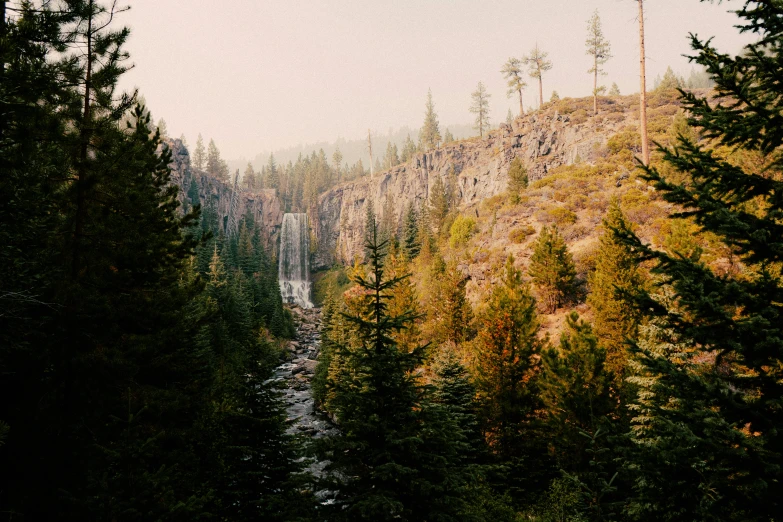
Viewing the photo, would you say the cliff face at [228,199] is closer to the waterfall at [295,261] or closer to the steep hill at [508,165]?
the waterfall at [295,261]

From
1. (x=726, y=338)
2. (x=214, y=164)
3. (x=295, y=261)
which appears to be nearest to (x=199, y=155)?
(x=214, y=164)

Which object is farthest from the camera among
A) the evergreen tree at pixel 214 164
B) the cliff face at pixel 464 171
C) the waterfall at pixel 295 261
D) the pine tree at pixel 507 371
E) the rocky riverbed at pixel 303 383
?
the evergreen tree at pixel 214 164

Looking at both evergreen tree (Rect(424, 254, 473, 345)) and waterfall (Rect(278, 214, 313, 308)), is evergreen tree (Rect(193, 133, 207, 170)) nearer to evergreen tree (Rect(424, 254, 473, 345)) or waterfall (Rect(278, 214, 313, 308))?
waterfall (Rect(278, 214, 313, 308))

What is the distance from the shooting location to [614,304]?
16.9 m

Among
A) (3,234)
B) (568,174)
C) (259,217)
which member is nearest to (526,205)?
(568,174)

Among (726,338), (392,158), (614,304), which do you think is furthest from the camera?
(392,158)

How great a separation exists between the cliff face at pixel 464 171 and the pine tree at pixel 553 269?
3018 cm

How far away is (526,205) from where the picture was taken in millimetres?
38938

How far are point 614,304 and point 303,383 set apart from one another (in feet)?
112

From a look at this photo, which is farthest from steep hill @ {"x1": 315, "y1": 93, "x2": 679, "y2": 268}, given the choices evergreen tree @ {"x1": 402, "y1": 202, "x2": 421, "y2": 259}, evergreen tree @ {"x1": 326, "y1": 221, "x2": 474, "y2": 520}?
evergreen tree @ {"x1": 326, "y1": 221, "x2": 474, "y2": 520}

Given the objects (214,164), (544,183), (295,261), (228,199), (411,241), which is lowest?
(295,261)

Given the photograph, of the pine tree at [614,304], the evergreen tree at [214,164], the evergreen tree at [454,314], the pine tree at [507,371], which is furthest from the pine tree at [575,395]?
the evergreen tree at [214,164]

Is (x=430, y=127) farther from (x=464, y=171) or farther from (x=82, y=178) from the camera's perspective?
(x=82, y=178)

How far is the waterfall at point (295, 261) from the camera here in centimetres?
9269
